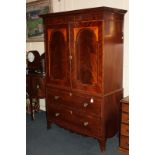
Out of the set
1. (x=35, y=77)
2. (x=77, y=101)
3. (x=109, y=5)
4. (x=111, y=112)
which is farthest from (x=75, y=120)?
Answer: (x=109, y=5)

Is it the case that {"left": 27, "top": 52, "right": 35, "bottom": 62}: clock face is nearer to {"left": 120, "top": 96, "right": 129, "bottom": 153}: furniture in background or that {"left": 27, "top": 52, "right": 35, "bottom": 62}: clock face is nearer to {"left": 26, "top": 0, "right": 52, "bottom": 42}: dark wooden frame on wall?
{"left": 26, "top": 0, "right": 52, "bottom": 42}: dark wooden frame on wall

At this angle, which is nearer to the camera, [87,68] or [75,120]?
[87,68]

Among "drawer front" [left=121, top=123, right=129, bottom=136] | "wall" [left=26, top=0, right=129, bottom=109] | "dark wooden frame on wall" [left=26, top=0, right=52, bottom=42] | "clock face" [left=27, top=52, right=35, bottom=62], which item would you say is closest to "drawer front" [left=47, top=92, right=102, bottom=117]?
"drawer front" [left=121, top=123, right=129, bottom=136]

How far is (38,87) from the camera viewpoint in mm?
4000

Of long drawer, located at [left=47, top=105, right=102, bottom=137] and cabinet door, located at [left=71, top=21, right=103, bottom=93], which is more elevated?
cabinet door, located at [left=71, top=21, right=103, bottom=93]

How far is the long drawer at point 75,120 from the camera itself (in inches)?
119

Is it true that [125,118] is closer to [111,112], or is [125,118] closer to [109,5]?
[111,112]

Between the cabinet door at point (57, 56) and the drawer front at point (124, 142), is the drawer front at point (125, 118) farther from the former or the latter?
the cabinet door at point (57, 56)

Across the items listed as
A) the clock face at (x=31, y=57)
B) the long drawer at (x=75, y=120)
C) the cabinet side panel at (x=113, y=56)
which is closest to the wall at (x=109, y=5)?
the cabinet side panel at (x=113, y=56)

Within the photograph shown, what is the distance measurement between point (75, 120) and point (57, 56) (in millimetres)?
974

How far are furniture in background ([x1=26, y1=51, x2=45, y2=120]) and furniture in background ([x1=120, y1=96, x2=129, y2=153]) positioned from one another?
1.63 metres

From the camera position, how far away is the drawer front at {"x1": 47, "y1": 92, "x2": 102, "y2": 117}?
2982mm

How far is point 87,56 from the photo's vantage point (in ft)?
9.80
